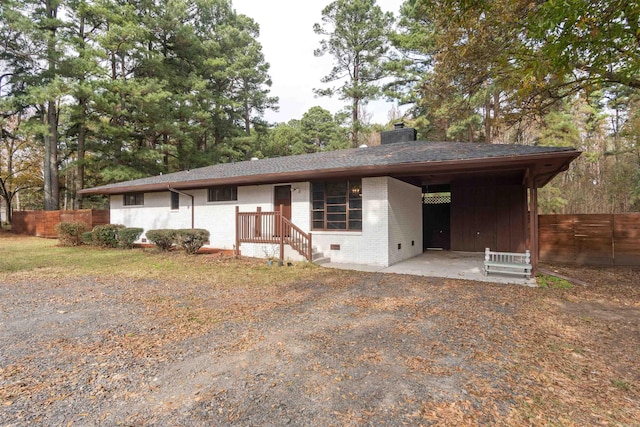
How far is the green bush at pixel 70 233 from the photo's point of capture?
1346 cm

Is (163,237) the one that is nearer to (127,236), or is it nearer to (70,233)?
(127,236)

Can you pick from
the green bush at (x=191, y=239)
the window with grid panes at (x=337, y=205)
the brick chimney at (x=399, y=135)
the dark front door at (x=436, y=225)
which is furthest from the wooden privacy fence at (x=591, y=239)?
the green bush at (x=191, y=239)

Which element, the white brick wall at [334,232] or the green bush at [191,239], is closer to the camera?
the white brick wall at [334,232]

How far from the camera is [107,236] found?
12719 mm

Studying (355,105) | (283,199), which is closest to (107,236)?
(283,199)

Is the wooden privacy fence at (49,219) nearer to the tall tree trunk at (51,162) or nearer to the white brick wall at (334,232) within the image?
the tall tree trunk at (51,162)

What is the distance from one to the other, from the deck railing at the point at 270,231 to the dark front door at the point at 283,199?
0.32 metres

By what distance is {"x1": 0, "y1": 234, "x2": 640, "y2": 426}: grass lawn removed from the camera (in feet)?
7.63

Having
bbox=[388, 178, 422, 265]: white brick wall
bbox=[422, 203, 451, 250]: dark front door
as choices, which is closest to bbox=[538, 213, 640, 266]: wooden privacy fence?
bbox=[422, 203, 451, 250]: dark front door

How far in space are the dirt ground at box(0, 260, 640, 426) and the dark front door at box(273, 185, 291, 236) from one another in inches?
192

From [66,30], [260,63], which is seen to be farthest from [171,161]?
[260,63]

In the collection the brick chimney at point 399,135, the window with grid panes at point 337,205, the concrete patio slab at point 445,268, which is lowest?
the concrete patio slab at point 445,268

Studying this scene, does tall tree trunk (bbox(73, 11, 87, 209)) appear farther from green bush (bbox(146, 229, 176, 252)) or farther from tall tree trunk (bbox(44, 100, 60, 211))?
green bush (bbox(146, 229, 176, 252))

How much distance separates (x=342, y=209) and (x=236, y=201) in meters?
4.25
